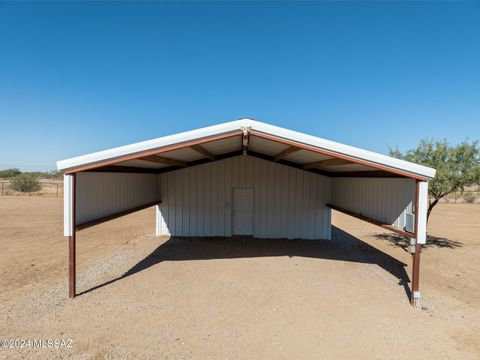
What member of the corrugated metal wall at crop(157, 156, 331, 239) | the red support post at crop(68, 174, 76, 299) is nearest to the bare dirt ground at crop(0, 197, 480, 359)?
the red support post at crop(68, 174, 76, 299)

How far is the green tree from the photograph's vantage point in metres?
8.97

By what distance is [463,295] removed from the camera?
230 inches

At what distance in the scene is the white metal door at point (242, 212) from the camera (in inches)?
436

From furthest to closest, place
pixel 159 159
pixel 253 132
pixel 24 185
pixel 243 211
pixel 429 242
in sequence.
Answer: pixel 24 185
pixel 243 211
pixel 429 242
pixel 159 159
pixel 253 132

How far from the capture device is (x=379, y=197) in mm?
7191

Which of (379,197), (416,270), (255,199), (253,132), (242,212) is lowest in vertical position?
(416,270)

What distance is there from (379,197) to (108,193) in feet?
23.4

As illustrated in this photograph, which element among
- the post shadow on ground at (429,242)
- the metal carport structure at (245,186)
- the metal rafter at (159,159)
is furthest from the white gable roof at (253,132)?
the post shadow on ground at (429,242)

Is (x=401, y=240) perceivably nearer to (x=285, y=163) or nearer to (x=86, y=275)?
(x=285, y=163)

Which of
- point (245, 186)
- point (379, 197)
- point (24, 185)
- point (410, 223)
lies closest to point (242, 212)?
point (245, 186)

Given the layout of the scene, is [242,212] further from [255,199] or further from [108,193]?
[108,193]

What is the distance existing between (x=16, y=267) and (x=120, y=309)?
13.6 feet

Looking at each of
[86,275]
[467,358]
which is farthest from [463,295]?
[86,275]

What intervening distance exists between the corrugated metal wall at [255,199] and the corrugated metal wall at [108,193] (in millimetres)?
1367
